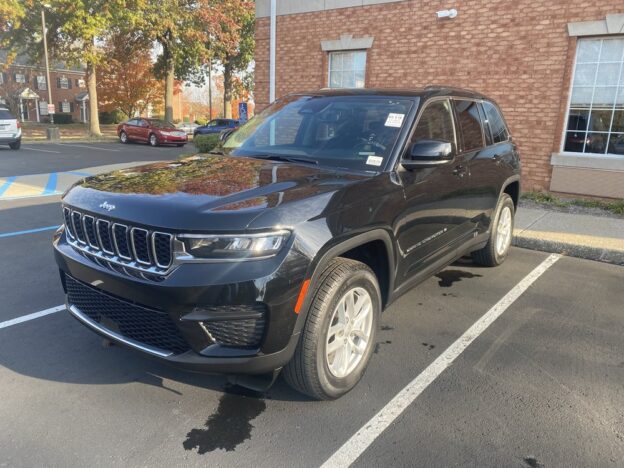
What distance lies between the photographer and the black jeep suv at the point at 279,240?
2.46 metres

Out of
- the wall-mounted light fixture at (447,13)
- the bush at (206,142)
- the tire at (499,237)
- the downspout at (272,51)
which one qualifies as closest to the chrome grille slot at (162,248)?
the tire at (499,237)

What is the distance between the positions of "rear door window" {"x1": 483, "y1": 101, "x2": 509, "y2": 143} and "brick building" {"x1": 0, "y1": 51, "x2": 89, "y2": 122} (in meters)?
53.5

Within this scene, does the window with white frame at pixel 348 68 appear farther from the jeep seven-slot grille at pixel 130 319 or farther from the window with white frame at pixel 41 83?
the window with white frame at pixel 41 83

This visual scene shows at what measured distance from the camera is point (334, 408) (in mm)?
2973

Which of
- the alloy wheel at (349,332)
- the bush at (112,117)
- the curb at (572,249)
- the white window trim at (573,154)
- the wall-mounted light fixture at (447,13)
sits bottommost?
the curb at (572,249)

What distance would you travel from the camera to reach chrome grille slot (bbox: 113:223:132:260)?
8.67 feet

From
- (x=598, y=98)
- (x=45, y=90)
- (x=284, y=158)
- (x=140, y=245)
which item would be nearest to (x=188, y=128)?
(x=598, y=98)

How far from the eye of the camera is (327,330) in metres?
2.78

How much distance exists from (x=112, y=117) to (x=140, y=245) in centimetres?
5180

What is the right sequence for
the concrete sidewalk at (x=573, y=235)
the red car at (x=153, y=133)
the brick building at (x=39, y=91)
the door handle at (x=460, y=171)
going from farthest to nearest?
the brick building at (x=39, y=91), the red car at (x=153, y=133), the concrete sidewalk at (x=573, y=235), the door handle at (x=460, y=171)

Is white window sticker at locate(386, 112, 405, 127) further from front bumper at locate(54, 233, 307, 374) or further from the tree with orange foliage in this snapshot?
the tree with orange foliage

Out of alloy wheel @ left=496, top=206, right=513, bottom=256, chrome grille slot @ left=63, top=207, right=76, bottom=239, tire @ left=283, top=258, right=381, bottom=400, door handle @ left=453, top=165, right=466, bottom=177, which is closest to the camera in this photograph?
tire @ left=283, top=258, right=381, bottom=400

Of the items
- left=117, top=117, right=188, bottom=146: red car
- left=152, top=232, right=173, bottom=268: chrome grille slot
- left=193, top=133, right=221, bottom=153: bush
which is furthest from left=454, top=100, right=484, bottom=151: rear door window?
left=117, top=117, right=188, bottom=146: red car

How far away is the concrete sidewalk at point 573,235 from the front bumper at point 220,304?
16.5ft
